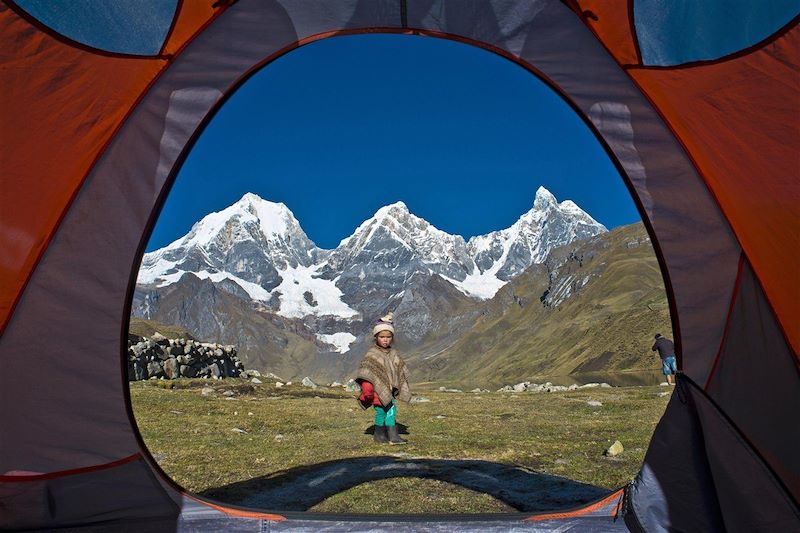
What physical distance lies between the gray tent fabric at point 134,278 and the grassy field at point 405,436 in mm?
1515

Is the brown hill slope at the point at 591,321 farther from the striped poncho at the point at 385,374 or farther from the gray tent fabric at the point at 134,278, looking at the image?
the gray tent fabric at the point at 134,278

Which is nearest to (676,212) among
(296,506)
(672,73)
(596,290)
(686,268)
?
(686,268)

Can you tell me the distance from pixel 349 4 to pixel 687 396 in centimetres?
376

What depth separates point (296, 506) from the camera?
5562 mm

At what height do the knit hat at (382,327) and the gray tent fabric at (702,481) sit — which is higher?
the knit hat at (382,327)

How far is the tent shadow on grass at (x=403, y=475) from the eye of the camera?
5.69m

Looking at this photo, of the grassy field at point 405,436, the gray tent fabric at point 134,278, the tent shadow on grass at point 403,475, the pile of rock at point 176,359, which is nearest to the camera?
the gray tent fabric at point 134,278

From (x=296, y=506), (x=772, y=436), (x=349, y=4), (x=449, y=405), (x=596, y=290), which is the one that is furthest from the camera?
(x=596, y=290)

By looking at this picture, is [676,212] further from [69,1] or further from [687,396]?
[69,1]

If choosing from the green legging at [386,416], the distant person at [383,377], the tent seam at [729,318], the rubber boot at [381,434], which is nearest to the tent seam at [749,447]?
the tent seam at [729,318]

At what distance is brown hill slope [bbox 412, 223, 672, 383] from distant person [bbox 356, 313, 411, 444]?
71435 millimetres

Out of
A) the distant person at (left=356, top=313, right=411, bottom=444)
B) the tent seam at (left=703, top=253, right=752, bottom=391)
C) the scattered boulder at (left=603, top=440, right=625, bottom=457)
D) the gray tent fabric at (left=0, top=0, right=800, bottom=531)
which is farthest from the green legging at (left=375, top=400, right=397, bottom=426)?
the tent seam at (left=703, top=253, right=752, bottom=391)

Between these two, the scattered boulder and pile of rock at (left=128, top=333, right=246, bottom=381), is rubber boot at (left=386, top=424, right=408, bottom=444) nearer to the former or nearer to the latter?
the scattered boulder

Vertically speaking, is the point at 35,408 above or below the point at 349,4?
below
